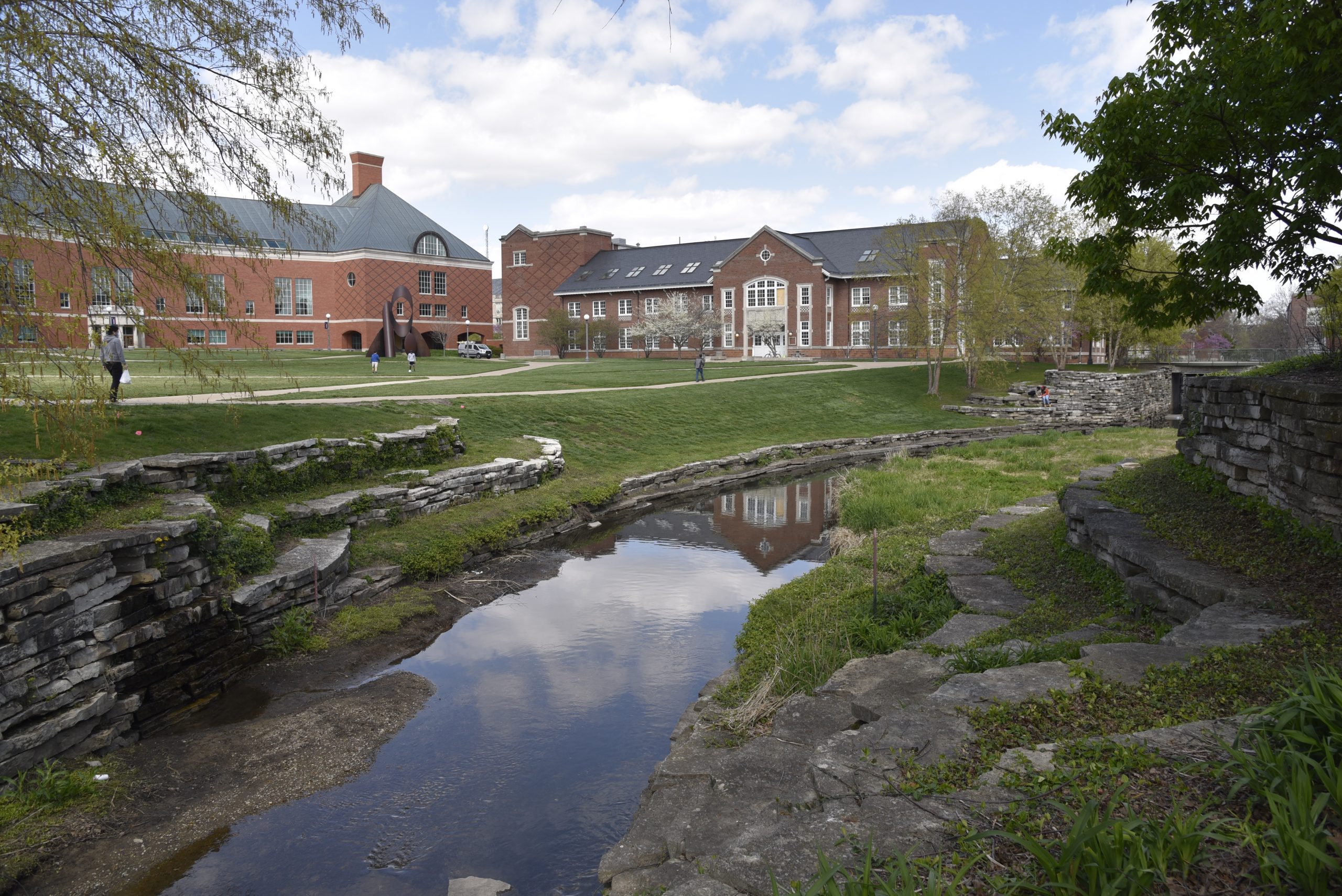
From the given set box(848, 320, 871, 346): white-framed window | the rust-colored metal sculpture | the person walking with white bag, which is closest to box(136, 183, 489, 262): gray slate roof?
the rust-colored metal sculpture

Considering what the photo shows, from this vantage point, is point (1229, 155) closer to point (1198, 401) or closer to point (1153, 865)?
point (1198, 401)

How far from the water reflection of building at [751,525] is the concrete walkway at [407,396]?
6938 mm

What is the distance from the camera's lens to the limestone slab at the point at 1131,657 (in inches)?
206

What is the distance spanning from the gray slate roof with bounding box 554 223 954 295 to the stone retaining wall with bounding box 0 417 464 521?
132 ft

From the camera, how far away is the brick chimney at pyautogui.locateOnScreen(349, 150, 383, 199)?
63625mm

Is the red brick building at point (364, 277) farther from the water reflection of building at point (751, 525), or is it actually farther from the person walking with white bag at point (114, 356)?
the water reflection of building at point (751, 525)

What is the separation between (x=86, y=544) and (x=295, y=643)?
2495mm

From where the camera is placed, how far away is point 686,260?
6600cm

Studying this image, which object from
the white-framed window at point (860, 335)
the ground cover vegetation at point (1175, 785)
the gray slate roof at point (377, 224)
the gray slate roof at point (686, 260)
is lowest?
the ground cover vegetation at point (1175, 785)

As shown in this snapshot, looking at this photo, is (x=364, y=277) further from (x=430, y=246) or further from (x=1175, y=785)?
(x=1175, y=785)

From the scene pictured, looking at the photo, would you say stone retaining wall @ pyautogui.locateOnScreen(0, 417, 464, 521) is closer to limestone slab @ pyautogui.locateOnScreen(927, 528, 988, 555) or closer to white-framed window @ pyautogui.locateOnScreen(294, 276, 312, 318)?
limestone slab @ pyautogui.locateOnScreen(927, 528, 988, 555)

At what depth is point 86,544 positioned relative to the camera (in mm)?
7832

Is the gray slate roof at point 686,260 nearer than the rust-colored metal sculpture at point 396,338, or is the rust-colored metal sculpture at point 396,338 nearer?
the rust-colored metal sculpture at point 396,338

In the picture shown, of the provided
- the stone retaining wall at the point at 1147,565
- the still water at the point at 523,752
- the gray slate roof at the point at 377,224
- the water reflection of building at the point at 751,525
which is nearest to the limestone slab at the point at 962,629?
the stone retaining wall at the point at 1147,565
